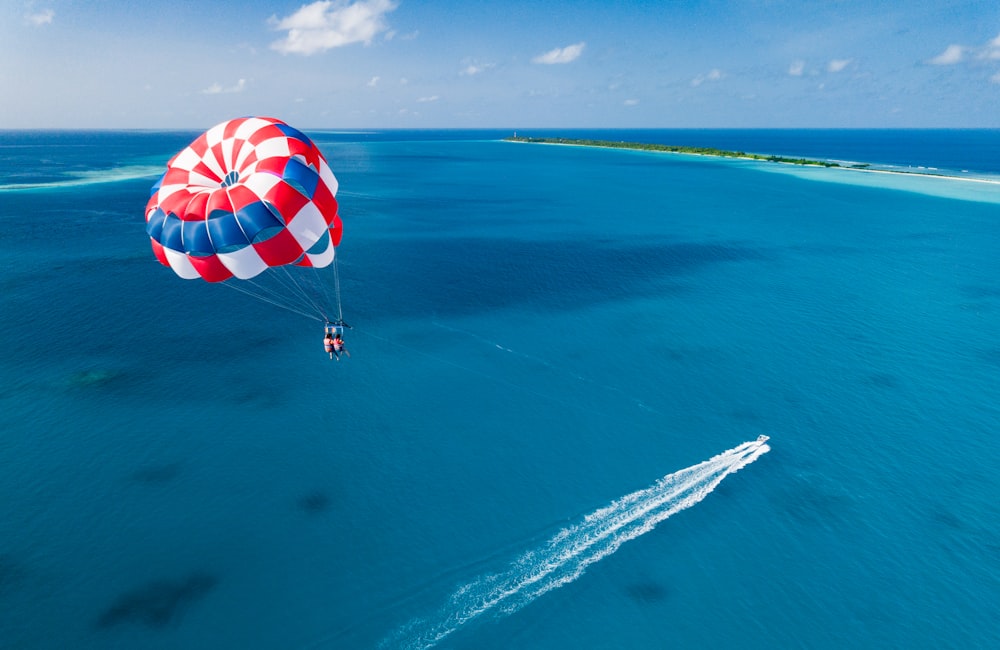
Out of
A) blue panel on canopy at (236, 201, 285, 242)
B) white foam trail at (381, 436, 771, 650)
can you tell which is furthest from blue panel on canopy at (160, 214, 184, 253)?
white foam trail at (381, 436, 771, 650)

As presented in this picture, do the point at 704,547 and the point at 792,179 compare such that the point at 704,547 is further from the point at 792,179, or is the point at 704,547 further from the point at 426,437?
the point at 792,179

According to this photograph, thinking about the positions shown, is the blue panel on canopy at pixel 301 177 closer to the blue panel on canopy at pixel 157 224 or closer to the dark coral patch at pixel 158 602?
the blue panel on canopy at pixel 157 224

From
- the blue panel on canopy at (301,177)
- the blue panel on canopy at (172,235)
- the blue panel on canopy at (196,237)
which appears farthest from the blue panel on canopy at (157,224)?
the blue panel on canopy at (301,177)

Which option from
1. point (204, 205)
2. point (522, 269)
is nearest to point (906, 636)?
point (204, 205)

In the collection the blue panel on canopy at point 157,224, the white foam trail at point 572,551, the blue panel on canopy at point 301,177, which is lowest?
Result: the white foam trail at point 572,551

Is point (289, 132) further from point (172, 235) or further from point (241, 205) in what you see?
point (172, 235)
